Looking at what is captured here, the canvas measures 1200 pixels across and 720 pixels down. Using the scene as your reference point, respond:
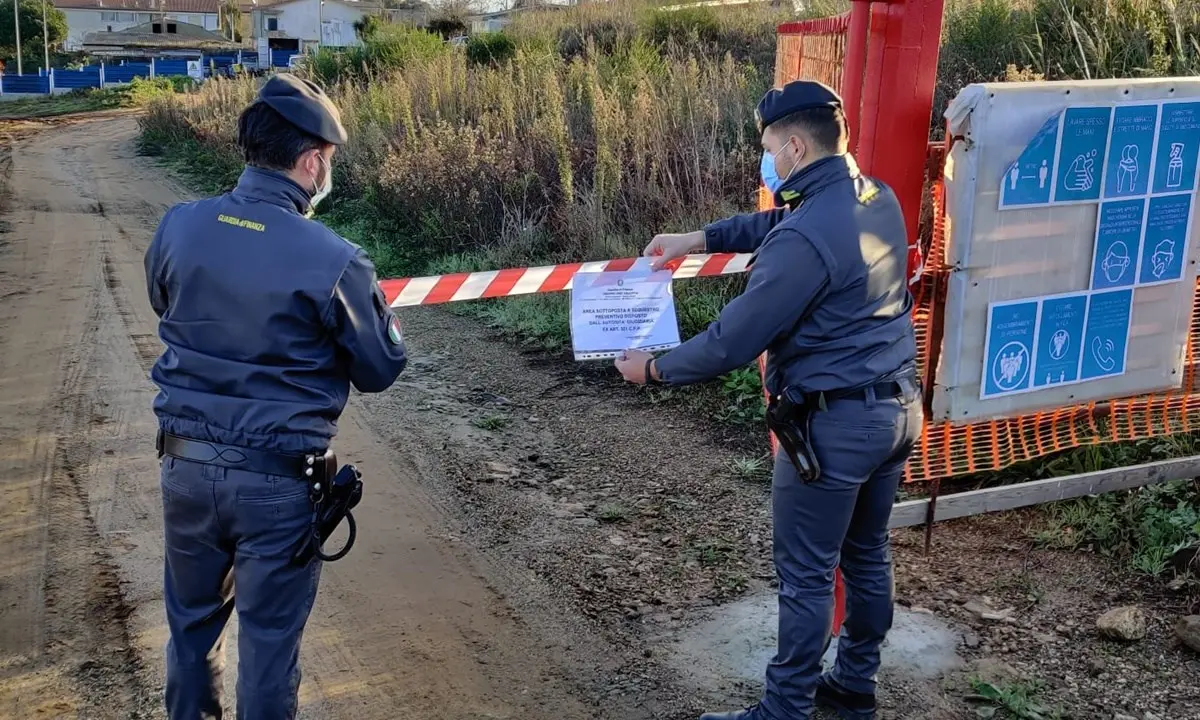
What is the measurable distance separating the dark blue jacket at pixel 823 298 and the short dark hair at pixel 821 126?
51 mm

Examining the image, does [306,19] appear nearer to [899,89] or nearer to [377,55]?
[377,55]

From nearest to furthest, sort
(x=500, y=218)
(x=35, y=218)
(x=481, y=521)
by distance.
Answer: (x=481, y=521) → (x=500, y=218) → (x=35, y=218)

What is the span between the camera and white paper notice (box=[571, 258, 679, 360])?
12.7 feet

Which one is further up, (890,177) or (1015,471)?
(890,177)

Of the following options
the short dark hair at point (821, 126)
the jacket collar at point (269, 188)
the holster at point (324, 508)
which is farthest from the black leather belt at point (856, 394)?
the jacket collar at point (269, 188)

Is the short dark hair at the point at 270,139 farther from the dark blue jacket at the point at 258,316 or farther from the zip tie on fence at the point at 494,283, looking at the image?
the zip tie on fence at the point at 494,283

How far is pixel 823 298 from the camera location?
124 inches

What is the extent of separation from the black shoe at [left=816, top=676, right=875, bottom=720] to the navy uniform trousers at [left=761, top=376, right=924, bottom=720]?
31 mm

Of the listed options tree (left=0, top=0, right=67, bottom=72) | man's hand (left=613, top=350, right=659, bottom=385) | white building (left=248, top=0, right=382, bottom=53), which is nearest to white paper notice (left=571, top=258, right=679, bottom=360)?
man's hand (left=613, top=350, right=659, bottom=385)

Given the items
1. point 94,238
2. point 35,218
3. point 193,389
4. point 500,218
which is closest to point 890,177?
point 193,389

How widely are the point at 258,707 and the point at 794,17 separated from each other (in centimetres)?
1396

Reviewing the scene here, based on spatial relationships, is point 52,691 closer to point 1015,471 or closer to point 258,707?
point 258,707

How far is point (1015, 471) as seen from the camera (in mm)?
5387

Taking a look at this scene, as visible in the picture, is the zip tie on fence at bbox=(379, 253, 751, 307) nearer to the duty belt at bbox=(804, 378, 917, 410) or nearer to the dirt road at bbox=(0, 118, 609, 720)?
the duty belt at bbox=(804, 378, 917, 410)
